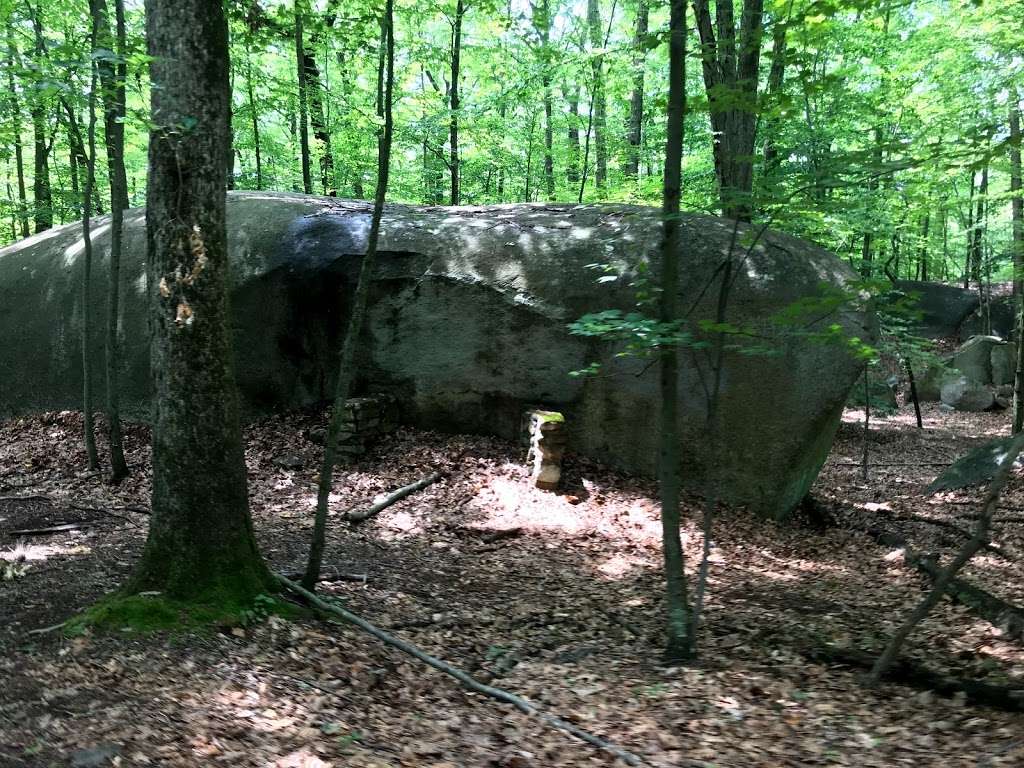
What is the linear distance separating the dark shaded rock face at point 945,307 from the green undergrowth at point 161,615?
23.6 metres

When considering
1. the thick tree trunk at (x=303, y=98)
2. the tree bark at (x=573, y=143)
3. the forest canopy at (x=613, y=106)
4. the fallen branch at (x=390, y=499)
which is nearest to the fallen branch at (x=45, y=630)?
the forest canopy at (x=613, y=106)

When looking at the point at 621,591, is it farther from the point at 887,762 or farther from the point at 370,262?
the point at 370,262

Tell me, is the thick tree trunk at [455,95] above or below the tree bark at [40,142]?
above

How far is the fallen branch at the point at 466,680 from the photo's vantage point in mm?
3639

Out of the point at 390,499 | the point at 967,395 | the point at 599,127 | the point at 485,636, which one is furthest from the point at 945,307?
the point at 485,636

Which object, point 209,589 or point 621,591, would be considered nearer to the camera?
point 209,589

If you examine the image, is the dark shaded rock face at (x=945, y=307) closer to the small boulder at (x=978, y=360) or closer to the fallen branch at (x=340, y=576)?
the small boulder at (x=978, y=360)

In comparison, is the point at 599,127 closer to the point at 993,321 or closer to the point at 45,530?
the point at 993,321

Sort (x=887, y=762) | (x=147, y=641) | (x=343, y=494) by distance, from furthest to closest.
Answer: (x=343, y=494)
(x=147, y=641)
(x=887, y=762)

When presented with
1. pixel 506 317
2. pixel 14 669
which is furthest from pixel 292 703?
pixel 506 317

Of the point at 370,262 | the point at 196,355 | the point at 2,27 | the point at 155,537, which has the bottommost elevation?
the point at 155,537

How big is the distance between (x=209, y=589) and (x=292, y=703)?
3.90ft

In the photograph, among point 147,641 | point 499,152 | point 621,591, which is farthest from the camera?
point 499,152

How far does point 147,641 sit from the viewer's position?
13.4ft
